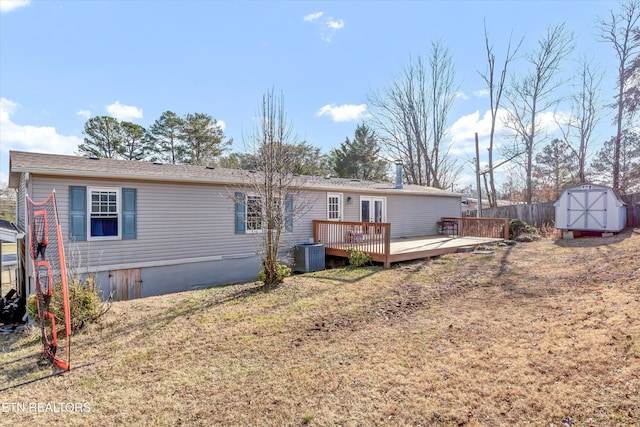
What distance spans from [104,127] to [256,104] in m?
20.6

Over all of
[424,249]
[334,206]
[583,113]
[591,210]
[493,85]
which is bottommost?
[424,249]

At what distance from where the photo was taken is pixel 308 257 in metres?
9.98

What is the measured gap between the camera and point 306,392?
3.29 metres

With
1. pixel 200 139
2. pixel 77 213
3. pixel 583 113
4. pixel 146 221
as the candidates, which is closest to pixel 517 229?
pixel 583 113

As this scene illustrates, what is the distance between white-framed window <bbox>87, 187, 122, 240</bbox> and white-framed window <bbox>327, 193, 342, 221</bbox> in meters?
6.56

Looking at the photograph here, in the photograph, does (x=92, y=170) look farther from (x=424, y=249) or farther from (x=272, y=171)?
(x=424, y=249)

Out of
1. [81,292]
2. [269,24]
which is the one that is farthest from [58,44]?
[81,292]

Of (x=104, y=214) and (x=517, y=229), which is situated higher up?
(x=104, y=214)

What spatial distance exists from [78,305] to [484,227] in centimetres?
1429

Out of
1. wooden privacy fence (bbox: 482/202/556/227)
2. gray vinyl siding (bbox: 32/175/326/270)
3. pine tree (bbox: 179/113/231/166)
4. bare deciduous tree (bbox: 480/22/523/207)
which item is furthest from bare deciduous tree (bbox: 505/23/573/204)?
pine tree (bbox: 179/113/231/166)

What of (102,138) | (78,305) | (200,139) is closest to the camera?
(78,305)

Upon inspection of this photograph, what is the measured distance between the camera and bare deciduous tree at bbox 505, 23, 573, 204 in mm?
21750

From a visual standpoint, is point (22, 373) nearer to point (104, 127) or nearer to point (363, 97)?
point (104, 127)

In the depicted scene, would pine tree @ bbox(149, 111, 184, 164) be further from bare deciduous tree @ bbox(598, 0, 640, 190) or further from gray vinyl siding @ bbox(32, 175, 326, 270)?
bare deciduous tree @ bbox(598, 0, 640, 190)
